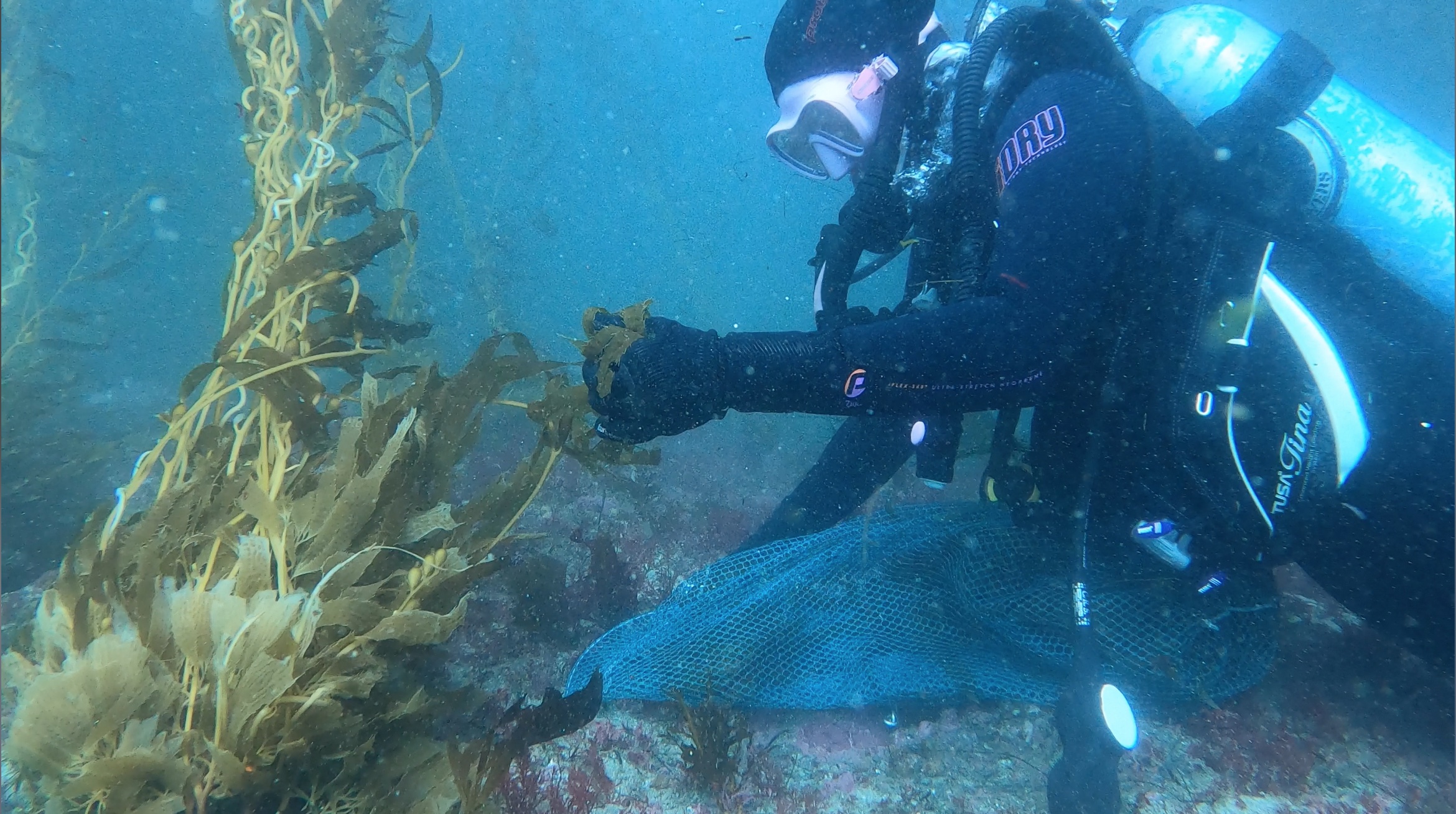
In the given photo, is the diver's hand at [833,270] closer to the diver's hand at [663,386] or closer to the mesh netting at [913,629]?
the diver's hand at [663,386]

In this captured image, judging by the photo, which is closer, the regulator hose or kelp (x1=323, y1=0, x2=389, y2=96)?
the regulator hose

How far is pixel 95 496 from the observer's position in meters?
5.50

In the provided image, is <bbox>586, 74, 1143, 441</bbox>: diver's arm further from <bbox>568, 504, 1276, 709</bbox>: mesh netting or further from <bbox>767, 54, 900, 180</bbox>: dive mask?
<bbox>568, 504, 1276, 709</bbox>: mesh netting

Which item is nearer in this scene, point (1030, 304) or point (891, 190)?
point (1030, 304)

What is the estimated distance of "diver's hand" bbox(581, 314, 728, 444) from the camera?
179cm

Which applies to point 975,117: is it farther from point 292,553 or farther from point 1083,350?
point 292,553

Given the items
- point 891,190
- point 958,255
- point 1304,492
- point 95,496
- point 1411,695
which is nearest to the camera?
point 1304,492

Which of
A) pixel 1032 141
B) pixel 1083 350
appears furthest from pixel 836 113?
pixel 1083 350

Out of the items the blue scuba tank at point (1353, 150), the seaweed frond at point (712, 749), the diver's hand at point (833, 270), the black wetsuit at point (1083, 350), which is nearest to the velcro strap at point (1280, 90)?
the blue scuba tank at point (1353, 150)

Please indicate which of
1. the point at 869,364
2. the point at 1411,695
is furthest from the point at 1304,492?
the point at 1411,695

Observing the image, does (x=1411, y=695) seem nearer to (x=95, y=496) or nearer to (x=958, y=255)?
(x=958, y=255)

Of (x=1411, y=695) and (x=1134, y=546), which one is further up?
(x=1134, y=546)

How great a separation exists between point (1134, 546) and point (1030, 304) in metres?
1.60

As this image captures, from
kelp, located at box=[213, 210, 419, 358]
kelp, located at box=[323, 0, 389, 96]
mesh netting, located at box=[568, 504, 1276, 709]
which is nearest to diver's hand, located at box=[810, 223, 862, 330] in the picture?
mesh netting, located at box=[568, 504, 1276, 709]
